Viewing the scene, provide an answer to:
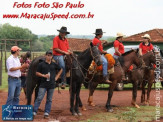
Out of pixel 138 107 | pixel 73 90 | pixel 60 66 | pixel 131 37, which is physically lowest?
pixel 138 107

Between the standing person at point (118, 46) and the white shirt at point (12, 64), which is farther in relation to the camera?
the standing person at point (118, 46)

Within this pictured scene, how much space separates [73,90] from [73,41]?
3578 centimetres

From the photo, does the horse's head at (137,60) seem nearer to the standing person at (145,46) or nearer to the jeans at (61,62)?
the standing person at (145,46)

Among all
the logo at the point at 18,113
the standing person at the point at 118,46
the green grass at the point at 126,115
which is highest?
the standing person at the point at 118,46

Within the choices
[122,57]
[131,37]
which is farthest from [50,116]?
[131,37]

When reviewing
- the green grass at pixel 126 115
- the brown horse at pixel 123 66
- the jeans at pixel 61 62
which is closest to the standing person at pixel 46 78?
the jeans at pixel 61 62

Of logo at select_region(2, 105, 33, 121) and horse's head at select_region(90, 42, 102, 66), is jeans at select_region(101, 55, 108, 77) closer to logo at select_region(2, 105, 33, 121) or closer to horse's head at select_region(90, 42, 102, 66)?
horse's head at select_region(90, 42, 102, 66)

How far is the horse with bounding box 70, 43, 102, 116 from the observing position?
38.3 feet

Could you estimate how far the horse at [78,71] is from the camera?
38.3 ft

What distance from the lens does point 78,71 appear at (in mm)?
11812

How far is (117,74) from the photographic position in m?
13.3

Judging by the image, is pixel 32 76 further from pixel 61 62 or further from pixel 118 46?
pixel 118 46

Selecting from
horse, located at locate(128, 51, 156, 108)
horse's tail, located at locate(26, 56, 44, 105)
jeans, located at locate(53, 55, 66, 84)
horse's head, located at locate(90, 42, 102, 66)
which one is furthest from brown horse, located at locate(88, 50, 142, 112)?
horse's tail, located at locate(26, 56, 44, 105)

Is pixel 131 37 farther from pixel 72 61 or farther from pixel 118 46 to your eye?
pixel 72 61
